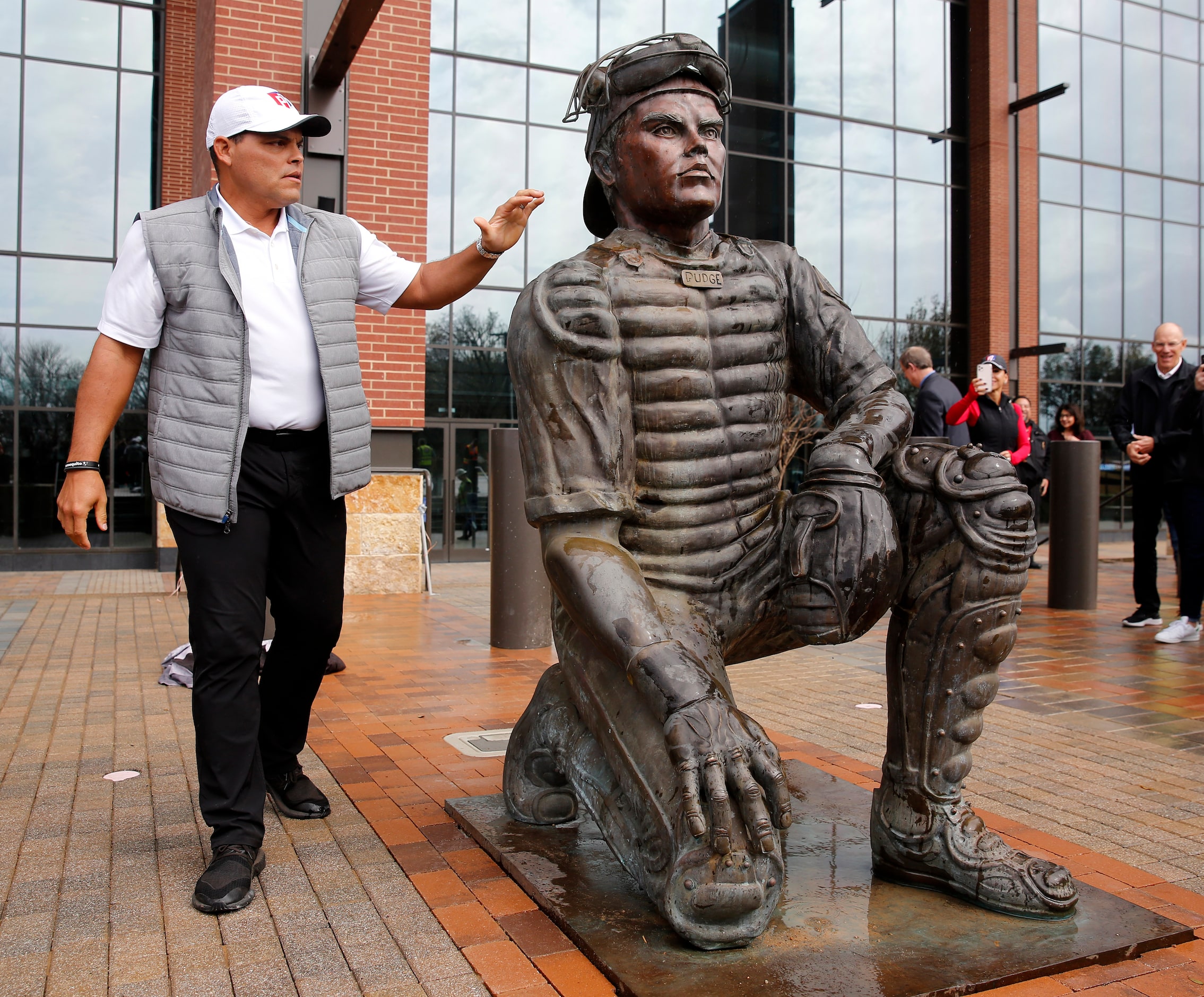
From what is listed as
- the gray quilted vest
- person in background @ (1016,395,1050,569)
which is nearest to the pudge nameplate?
the gray quilted vest

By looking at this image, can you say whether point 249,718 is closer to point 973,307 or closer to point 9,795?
point 9,795

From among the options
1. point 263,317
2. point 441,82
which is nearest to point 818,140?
point 441,82

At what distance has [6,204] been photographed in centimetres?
1466

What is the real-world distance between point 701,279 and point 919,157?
19330mm

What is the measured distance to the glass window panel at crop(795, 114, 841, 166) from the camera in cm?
1909

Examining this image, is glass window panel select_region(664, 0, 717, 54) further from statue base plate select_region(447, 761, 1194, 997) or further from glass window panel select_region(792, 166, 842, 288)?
statue base plate select_region(447, 761, 1194, 997)

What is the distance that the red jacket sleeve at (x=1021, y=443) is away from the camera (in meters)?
8.48

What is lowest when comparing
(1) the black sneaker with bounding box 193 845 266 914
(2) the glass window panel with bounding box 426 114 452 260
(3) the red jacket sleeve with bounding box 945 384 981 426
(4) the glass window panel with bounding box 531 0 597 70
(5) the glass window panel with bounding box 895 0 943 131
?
(1) the black sneaker with bounding box 193 845 266 914

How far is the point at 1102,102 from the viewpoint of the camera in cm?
2131

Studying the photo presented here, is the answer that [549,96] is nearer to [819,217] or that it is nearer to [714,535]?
[819,217]

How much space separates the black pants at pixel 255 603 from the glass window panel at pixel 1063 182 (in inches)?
830

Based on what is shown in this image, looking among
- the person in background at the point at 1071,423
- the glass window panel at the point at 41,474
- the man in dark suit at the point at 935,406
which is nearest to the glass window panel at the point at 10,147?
the glass window panel at the point at 41,474

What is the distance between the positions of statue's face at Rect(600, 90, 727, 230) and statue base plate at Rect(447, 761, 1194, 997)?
168cm

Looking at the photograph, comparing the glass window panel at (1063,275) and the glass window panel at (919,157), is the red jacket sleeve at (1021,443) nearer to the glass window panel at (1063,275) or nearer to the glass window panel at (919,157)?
the glass window panel at (919,157)
